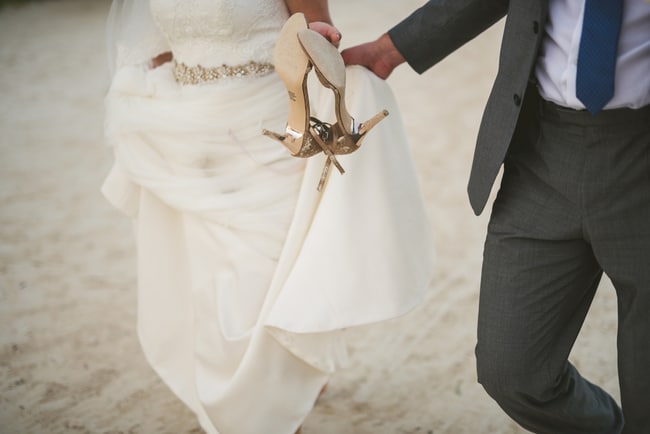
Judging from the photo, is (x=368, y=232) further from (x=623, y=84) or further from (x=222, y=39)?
(x=623, y=84)

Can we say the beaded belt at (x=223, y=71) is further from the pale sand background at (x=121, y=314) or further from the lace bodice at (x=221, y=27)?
the pale sand background at (x=121, y=314)

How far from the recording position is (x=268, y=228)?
262 cm

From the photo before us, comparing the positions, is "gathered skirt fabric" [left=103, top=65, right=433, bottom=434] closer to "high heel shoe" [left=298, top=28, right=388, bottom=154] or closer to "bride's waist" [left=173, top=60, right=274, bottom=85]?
"bride's waist" [left=173, top=60, right=274, bottom=85]

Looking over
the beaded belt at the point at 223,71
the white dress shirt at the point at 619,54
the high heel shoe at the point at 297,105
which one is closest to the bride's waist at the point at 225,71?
the beaded belt at the point at 223,71

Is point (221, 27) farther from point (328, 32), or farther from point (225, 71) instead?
point (328, 32)

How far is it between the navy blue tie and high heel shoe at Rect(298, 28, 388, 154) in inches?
23.5

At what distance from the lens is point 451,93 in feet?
22.4

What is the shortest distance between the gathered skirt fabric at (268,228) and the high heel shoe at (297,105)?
29 cm

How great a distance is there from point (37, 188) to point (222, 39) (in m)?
3.47

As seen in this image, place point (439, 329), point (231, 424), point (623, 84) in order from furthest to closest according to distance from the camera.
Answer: point (439, 329), point (231, 424), point (623, 84)

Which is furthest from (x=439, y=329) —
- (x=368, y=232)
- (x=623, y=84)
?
(x=623, y=84)

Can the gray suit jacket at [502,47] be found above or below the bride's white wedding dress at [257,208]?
above

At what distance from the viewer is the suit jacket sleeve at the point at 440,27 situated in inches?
89.5

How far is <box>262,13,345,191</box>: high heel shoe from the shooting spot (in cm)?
220
